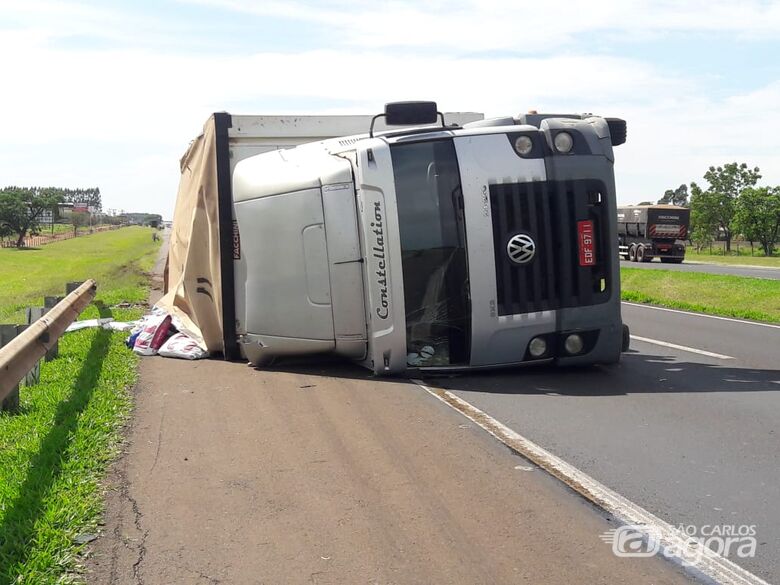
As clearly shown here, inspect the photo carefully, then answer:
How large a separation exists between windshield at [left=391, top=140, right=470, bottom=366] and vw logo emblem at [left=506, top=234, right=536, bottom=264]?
46 centimetres

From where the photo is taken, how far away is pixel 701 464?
19.1 feet

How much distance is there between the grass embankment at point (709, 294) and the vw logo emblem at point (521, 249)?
972 centimetres

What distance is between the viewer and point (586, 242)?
870 cm

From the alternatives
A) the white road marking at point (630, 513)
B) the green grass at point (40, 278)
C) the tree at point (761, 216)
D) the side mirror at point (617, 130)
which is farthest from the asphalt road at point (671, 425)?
the tree at point (761, 216)

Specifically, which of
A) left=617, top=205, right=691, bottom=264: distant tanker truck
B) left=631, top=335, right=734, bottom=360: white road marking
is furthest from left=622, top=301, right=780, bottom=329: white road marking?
left=617, top=205, right=691, bottom=264: distant tanker truck

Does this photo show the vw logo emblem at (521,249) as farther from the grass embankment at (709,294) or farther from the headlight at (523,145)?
the grass embankment at (709,294)

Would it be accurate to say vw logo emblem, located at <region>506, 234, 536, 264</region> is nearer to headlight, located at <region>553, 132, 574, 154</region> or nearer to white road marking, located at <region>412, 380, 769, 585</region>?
headlight, located at <region>553, 132, 574, 154</region>

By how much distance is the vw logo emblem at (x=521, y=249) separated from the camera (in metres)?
8.55

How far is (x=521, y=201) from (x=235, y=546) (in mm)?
5069

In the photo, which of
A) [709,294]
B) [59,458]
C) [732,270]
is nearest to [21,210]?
[732,270]

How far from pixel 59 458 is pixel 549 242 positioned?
4.88 metres

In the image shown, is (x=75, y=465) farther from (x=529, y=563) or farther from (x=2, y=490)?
(x=529, y=563)

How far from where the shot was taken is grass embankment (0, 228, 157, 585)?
14.1 feet

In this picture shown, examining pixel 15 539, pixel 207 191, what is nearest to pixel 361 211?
pixel 207 191
